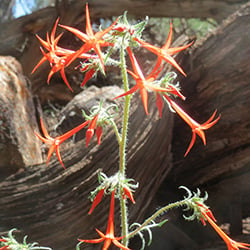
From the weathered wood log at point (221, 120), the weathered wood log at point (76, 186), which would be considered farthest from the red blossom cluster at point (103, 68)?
the weathered wood log at point (221, 120)

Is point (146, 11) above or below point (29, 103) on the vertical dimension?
above

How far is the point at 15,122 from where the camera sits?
7.87 ft

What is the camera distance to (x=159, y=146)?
7.53ft

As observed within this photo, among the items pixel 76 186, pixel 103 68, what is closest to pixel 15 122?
pixel 76 186

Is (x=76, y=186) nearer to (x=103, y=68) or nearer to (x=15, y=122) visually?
(x=15, y=122)

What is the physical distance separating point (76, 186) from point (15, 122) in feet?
2.12

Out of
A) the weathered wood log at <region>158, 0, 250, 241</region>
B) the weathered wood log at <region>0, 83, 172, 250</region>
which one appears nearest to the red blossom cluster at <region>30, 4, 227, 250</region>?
the weathered wood log at <region>0, 83, 172, 250</region>

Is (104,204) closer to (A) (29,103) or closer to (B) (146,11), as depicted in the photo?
(A) (29,103)

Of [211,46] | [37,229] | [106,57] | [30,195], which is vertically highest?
[106,57]

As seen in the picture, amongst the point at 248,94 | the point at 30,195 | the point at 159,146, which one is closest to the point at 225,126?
the point at 248,94

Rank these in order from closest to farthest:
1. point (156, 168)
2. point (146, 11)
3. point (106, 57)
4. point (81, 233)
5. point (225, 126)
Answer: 1. point (106, 57)
2. point (81, 233)
3. point (156, 168)
4. point (225, 126)
5. point (146, 11)

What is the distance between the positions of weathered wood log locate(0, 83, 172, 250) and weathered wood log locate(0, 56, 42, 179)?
14 cm

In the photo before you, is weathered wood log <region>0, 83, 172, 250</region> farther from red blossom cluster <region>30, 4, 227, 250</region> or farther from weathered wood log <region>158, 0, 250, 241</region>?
red blossom cluster <region>30, 4, 227, 250</region>

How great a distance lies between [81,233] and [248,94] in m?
1.31
